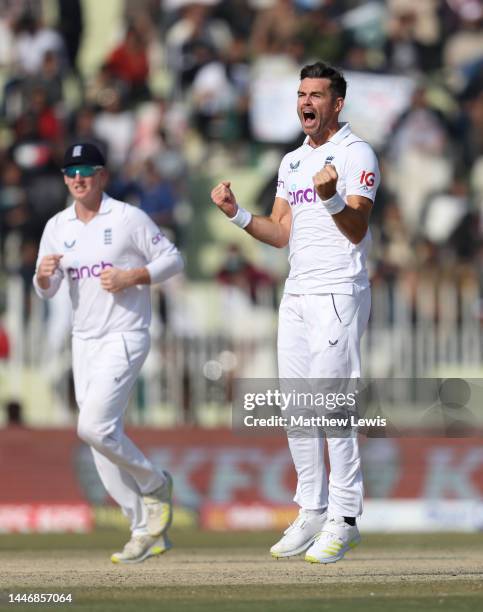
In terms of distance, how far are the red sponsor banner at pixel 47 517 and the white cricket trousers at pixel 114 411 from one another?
5985 millimetres

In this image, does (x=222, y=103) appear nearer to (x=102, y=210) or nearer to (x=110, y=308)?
(x=102, y=210)

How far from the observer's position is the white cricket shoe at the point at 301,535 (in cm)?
820

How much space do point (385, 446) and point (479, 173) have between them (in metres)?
4.93

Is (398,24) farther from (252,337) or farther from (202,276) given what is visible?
(252,337)

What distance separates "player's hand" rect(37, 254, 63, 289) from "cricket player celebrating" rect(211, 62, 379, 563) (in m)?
1.50

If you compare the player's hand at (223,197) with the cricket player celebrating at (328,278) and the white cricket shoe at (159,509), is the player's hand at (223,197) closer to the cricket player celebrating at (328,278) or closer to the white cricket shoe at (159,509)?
the cricket player celebrating at (328,278)

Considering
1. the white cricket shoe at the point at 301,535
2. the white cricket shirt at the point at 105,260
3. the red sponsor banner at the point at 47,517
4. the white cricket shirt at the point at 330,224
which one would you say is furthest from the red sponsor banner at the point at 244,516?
the white cricket shirt at the point at 330,224

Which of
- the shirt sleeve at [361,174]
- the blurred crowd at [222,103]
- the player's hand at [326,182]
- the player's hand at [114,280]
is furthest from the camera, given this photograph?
the blurred crowd at [222,103]

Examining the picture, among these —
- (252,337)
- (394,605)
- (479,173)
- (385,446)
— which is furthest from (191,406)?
(394,605)

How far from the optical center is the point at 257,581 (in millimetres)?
7918

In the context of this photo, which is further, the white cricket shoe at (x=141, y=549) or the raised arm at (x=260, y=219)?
the white cricket shoe at (x=141, y=549)

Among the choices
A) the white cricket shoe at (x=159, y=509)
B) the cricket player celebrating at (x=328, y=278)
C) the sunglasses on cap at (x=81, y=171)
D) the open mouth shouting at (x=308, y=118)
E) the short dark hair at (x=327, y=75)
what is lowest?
the white cricket shoe at (x=159, y=509)

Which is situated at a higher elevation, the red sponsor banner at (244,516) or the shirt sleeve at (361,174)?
the shirt sleeve at (361,174)

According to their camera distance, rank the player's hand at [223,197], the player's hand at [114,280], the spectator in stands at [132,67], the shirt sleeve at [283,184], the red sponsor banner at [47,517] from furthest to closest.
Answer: the spectator in stands at [132,67]
the red sponsor banner at [47,517]
the player's hand at [114,280]
the shirt sleeve at [283,184]
the player's hand at [223,197]
